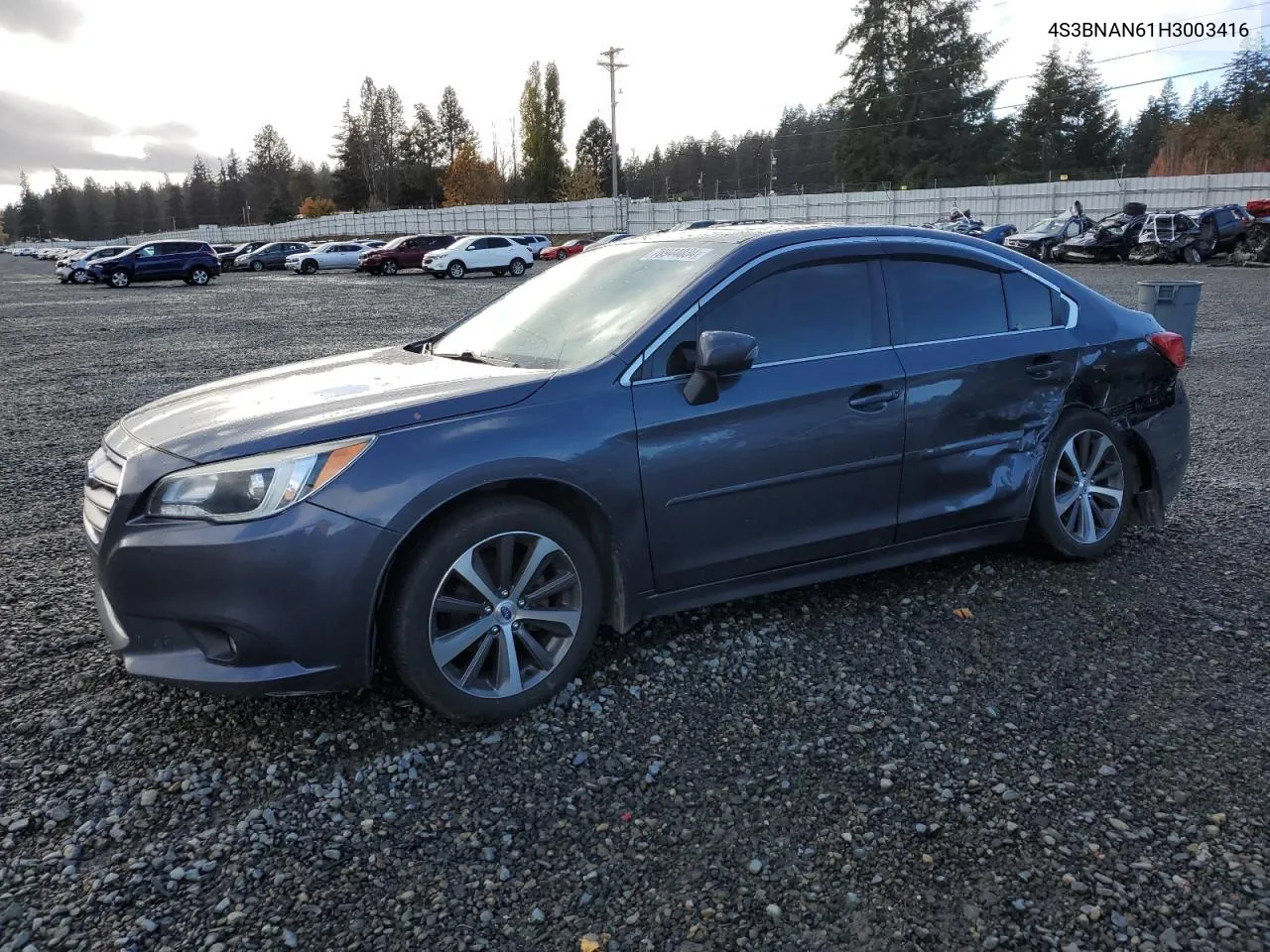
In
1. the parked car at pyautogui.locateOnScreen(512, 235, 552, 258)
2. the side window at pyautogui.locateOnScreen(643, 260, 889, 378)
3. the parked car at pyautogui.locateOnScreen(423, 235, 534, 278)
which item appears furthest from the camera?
the parked car at pyautogui.locateOnScreen(512, 235, 552, 258)

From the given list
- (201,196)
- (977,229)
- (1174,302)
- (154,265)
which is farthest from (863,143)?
(201,196)

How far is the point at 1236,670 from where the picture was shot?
3652 millimetres

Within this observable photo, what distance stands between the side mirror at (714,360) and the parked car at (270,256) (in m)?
47.8

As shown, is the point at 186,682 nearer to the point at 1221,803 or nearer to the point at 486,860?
the point at 486,860

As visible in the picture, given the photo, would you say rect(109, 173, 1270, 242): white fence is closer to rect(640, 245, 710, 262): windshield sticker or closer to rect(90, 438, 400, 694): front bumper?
rect(640, 245, 710, 262): windshield sticker

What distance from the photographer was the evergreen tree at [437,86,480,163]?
107 m

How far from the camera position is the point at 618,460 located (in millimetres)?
3455

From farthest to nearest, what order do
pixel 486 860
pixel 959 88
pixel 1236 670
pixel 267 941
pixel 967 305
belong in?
pixel 959 88, pixel 967 305, pixel 1236 670, pixel 486 860, pixel 267 941

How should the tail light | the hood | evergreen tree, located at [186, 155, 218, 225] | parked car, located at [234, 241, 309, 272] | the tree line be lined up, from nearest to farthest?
the hood → the tail light → parked car, located at [234, 241, 309, 272] → the tree line → evergreen tree, located at [186, 155, 218, 225]

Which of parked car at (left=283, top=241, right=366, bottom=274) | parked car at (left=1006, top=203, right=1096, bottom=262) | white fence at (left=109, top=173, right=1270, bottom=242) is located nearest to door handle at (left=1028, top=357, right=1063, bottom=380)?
white fence at (left=109, top=173, right=1270, bottom=242)

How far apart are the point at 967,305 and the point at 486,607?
2535 millimetres

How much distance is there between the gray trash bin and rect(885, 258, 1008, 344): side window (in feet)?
21.0

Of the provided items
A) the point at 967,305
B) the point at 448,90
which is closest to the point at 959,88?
the point at 448,90

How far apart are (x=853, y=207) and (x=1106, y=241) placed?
21.3 meters
